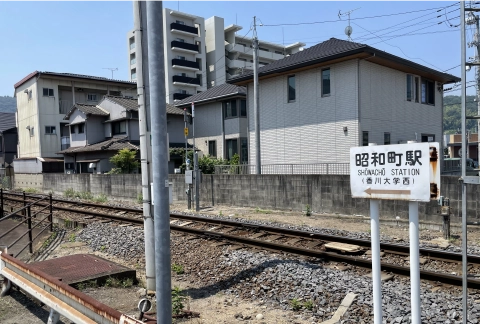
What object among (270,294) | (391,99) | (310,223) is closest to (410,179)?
(270,294)

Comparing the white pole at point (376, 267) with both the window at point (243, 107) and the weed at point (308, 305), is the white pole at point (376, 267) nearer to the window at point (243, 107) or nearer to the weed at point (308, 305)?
the weed at point (308, 305)

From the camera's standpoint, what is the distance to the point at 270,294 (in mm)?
5754

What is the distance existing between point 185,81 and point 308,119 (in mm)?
34818

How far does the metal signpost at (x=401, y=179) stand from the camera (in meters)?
2.87

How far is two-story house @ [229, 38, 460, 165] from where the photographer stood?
728 inches

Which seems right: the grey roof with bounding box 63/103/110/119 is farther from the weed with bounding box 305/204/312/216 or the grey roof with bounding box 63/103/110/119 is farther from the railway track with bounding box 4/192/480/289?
the weed with bounding box 305/204/312/216

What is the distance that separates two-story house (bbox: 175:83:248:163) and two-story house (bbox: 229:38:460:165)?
5.24 meters

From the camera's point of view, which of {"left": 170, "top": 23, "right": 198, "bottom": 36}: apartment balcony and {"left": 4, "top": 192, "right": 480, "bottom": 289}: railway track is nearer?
{"left": 4, "top": 192, "right": 480, "bottom": 289}: railway track

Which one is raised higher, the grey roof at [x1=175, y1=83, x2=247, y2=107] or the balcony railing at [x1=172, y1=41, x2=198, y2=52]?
the balcony railing at [x1=172, y1=41, x2=198, y2=52]

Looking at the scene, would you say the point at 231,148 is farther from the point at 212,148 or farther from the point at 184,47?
the point at 184,47

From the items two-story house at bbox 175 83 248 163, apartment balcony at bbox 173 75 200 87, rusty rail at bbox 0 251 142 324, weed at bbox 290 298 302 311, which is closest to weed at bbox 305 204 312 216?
weed at bbox 290 298 302 311

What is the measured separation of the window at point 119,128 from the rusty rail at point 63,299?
2726 centimetres

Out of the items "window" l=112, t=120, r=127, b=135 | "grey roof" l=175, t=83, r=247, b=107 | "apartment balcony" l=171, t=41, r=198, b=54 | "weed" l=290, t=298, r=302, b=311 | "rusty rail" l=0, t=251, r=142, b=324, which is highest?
"apartment balcony" l=171, t=41, r=198, b=54

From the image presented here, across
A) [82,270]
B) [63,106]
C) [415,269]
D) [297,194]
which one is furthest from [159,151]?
[63,106]
